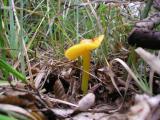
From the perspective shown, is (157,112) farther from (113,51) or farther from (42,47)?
(42,47)

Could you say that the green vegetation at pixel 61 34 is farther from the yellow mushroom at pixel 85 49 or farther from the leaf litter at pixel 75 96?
the yellow mushroom at pixel 85 49

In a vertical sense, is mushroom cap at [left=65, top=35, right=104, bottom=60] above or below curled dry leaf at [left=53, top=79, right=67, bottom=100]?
above

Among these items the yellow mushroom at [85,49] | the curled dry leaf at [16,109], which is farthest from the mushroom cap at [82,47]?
the curled dry leaf at [16,109]

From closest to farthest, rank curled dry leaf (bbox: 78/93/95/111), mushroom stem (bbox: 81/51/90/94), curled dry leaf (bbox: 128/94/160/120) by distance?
1. curled dry leaf (bbox: 128/94/160/120)
2. curled dry leaf (bbox: 78/93/95/111)
3. mushroom stem (bbox: 81/51/90/94)

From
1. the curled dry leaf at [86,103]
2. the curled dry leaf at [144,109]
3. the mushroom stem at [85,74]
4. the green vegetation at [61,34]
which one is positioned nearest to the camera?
the curled dry leaf at [144,109]

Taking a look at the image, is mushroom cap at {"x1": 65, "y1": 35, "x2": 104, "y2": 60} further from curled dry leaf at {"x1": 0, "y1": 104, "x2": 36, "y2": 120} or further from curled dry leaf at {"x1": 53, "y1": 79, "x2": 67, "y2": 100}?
curled dry leaf at {"x1": 0, "y1": 104, "x2": 36, "y2": 120}

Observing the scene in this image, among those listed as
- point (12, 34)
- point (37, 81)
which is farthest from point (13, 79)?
point (12, 34)

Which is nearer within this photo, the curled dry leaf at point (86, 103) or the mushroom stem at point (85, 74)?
the curled dry leaf at point (86, 103)

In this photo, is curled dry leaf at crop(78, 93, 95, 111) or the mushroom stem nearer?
curled dry leaf at crop(78, 93, 95, 111)

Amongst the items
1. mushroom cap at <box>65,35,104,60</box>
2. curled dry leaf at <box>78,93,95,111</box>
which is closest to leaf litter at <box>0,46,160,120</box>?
curled dry leaf at <box>78,93,95,111</box>

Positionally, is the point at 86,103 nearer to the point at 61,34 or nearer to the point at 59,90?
the point at 59,90
